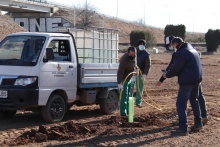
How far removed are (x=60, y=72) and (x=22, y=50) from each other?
3.37 ft

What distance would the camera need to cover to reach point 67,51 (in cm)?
1227

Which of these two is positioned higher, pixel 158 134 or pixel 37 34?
pixel 37 34

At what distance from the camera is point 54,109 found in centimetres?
1166

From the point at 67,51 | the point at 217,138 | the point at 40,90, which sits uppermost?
the point at 67,51

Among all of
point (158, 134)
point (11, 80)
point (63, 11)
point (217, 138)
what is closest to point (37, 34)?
point (11, 80)

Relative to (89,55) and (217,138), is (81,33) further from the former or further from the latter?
(217,138)

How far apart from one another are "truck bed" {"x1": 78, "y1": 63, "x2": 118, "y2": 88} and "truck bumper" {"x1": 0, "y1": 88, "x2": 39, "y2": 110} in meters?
1.72

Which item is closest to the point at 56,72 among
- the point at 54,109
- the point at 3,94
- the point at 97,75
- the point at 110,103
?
the point at 54,109

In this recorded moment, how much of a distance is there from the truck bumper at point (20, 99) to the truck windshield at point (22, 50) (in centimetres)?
65

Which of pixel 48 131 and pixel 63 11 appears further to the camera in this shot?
pixel 63 11

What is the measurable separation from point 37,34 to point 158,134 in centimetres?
377

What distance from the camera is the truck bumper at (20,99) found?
35.5 ft

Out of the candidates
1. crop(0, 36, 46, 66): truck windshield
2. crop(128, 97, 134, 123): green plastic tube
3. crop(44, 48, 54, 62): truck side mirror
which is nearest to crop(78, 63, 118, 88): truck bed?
crop(44, 48, 54, 62): truck side mirror

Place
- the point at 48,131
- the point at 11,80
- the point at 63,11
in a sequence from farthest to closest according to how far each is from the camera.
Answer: the point at 63,11
the point at 11,80
the point at 48,131
